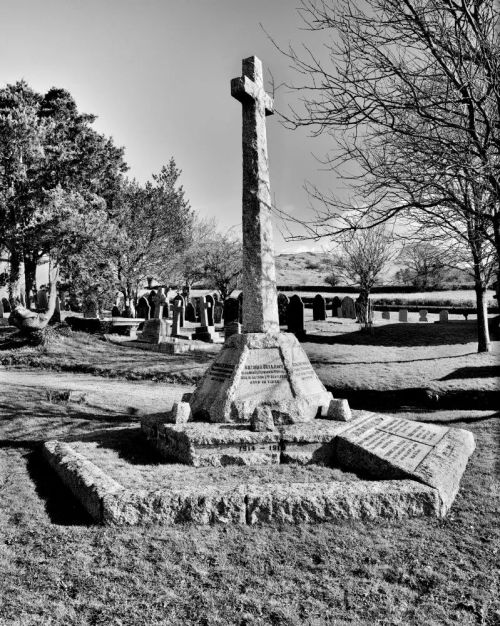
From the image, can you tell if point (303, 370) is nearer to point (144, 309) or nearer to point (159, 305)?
point (159, 305)

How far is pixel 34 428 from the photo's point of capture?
7195 millimetres

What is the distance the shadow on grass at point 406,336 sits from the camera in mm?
18422

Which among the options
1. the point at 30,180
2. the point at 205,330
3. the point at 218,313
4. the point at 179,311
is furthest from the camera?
the point at 218,313

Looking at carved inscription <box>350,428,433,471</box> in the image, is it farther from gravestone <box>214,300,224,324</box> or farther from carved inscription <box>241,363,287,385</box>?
gravestone <box>214,300,224,324</box>

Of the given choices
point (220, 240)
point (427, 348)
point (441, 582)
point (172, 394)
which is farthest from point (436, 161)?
point (220, 240)

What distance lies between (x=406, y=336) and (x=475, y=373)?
7.93 metres

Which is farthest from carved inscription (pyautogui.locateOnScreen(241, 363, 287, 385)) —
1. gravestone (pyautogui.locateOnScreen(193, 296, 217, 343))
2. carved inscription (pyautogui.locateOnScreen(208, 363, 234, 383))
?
gravestone (pyautogui.locateOnScreen(193, 296, 217, 343))

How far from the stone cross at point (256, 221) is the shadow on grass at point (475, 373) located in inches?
275

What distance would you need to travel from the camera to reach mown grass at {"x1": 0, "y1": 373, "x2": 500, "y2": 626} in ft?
9.39

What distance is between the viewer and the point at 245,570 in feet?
11.0

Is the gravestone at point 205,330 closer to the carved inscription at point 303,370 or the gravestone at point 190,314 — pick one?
the gravestone at point 190,314

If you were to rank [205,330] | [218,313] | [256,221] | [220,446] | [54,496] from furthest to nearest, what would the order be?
1. [218,313]
2. [205,330]
3. [256,221]
4. [220,446]
5. [54,496]

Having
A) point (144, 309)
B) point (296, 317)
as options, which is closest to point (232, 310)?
point (296, 317)

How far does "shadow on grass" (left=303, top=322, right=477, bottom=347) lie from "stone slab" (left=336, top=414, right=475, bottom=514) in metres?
12.3
